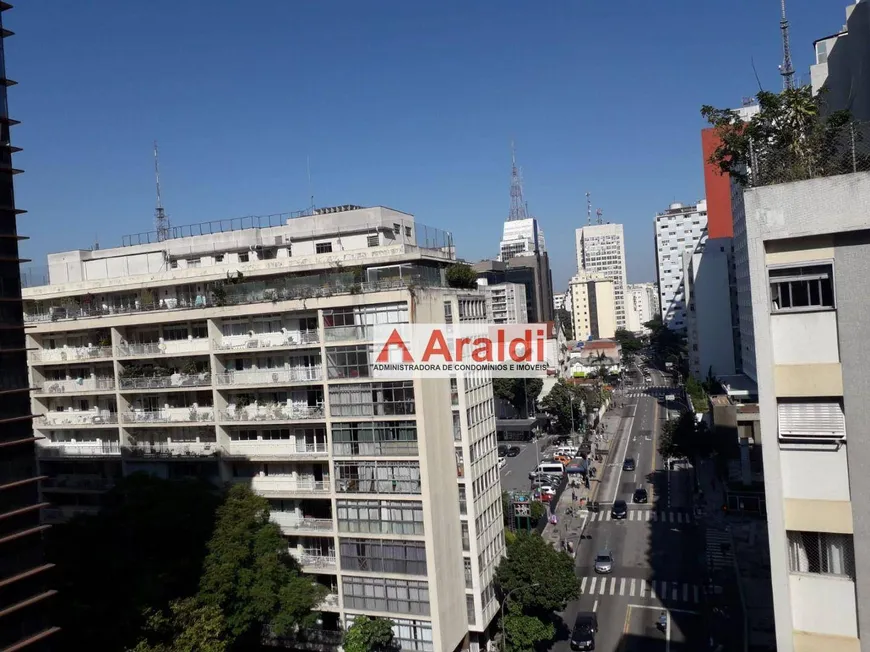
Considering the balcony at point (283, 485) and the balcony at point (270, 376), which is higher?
the balcony at point (270, 376)

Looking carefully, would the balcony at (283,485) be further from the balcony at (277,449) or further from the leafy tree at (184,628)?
the leafy tree at (184,628)

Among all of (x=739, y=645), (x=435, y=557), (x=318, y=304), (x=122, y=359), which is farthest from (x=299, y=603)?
(x=739, y=645)

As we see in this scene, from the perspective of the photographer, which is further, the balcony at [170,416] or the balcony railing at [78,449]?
the balcony railing at [78,449]

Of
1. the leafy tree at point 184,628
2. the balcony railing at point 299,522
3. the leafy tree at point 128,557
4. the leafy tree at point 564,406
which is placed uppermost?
the leafy tree at point 128,557

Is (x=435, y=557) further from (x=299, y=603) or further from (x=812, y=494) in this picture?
(x=812, y=494)

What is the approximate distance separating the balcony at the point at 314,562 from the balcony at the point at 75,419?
34.1ft

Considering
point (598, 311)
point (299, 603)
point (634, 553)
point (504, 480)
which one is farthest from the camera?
point (598, 311)

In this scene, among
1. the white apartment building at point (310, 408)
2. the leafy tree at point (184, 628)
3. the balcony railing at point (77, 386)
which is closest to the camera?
the leafy tree at point (184, 628)

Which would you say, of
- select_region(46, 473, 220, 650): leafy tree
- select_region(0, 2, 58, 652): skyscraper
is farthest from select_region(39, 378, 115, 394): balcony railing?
select_region(0, 2, 58, 652): skyscraper

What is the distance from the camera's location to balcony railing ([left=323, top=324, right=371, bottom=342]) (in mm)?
21922

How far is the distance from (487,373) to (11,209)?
18.2 metres

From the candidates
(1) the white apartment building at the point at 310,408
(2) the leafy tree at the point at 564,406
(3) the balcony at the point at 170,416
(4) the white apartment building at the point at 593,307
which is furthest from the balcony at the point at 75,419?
(4) the white apartment building at the point at 593,307

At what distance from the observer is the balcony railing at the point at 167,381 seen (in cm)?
2482

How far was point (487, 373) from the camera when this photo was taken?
87.3 ft
